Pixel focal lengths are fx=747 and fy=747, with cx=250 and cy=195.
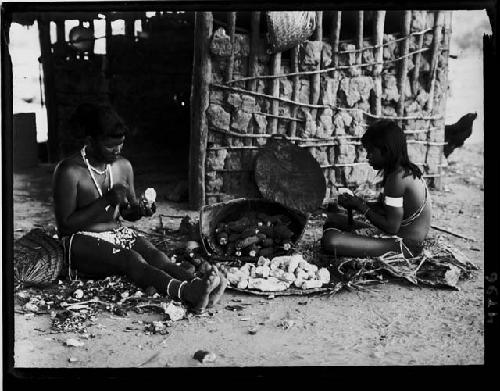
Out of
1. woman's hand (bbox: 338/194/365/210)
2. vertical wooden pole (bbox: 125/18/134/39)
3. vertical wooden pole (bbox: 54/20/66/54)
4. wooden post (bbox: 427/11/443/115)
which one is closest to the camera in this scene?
woman's hand (bbox: 338/194/365/210)

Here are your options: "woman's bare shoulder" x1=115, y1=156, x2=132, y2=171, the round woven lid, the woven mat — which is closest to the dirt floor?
the woven mat

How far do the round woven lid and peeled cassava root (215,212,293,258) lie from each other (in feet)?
2.07

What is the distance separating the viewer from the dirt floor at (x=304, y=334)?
14.5 feet

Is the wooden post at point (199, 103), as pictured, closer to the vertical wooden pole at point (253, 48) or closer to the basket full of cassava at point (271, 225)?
the vertical wooden pole at point (253, 48)

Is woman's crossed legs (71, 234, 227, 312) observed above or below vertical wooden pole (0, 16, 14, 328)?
below

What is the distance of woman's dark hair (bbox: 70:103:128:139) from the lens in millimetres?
4879

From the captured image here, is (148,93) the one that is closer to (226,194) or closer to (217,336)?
(226,194)

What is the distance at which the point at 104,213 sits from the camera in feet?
16.6

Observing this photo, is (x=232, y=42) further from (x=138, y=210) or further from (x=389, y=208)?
(x=389, y=208)

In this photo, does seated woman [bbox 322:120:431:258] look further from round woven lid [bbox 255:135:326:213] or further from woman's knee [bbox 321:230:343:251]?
round woven lid [bbox 255:135:326:213]

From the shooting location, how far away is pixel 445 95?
670 cm
